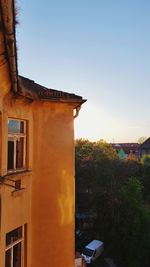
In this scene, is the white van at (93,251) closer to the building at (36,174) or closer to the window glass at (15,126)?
the building at (36,174)

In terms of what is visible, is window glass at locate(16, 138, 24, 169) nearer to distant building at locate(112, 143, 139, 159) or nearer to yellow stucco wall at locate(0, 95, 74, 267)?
yellow stucco wall at locate(0, 95, 74, 267)

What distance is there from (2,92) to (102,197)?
2676cm

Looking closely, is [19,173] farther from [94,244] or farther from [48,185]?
[94,244]

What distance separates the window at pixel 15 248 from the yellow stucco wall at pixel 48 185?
0.24 m

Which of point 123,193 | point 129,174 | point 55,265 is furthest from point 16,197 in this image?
point 129,174

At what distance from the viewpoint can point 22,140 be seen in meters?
8.34

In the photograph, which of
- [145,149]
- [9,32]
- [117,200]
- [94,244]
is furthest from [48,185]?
[145,149]

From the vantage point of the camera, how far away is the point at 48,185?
358 inches

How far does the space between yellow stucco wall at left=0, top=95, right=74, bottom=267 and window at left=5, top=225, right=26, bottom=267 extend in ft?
0.79

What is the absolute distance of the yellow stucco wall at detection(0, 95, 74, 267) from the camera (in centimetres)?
838

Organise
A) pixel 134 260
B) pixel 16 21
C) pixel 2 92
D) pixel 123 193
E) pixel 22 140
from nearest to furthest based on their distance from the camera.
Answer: pixel 16 21, pixel 2 92, pixel 22 140, pixel 134 260, pixel 123 193

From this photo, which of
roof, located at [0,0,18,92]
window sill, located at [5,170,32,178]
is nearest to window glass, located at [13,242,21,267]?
window sill, located at [5,170,32,178]

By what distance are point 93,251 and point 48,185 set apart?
64.1 ft

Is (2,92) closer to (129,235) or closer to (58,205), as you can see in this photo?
(58,205)
